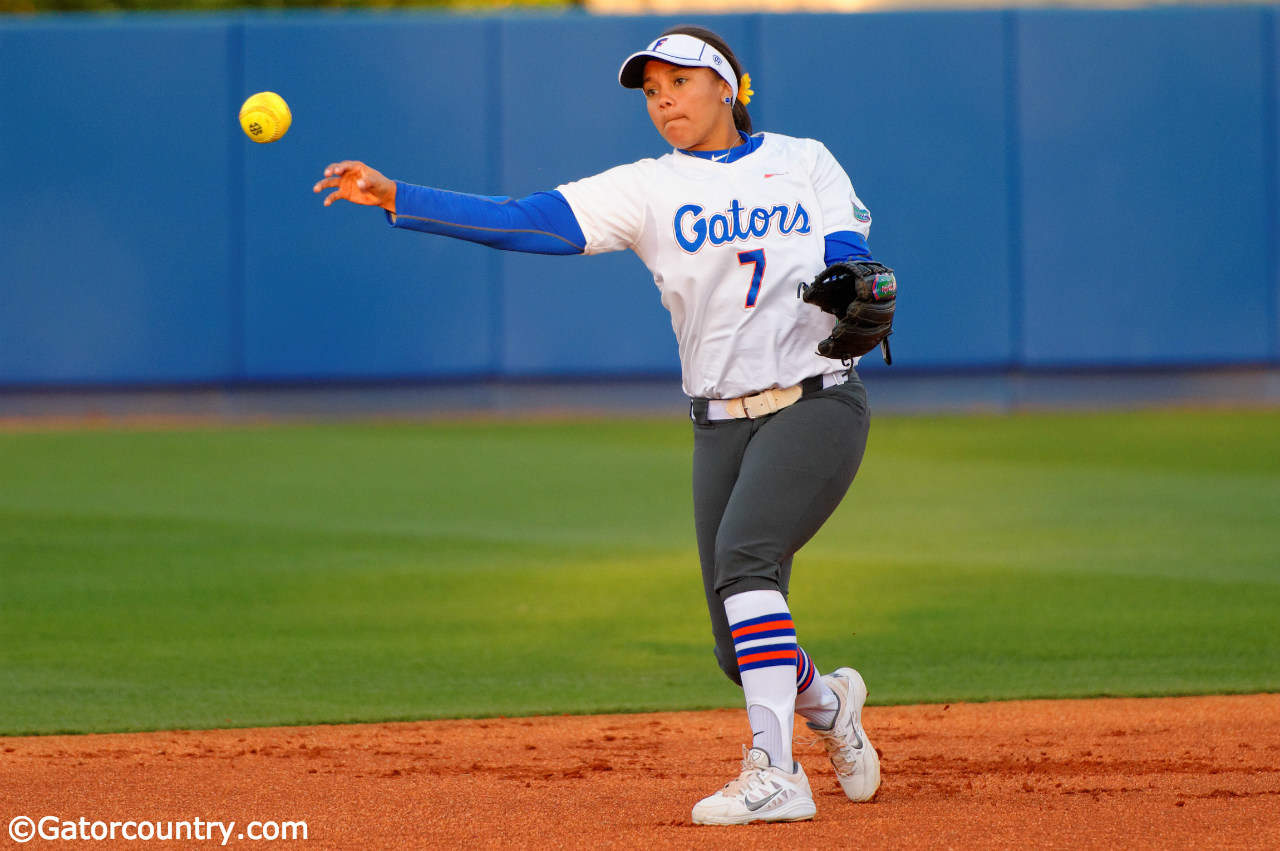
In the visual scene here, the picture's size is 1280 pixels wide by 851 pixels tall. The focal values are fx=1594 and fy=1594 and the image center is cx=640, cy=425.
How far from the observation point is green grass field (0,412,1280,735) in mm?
5797

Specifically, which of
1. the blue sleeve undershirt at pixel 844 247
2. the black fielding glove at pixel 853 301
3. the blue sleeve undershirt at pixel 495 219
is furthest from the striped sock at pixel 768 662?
the blue sleeve undershirt at pixel 495 219

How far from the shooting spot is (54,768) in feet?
15.2

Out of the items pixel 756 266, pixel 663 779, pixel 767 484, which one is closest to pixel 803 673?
pixel 767 484

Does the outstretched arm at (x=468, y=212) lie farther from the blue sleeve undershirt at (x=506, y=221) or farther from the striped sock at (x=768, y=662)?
the striped sock at (x=768, y=662)

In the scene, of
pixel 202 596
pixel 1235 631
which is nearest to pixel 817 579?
pixel 1235 631

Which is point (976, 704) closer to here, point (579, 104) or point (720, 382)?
point (720, 382)

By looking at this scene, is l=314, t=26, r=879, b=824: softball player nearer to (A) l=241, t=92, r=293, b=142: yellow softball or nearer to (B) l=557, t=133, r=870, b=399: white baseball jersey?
(B) l=557, t=133, r=870, b=399: white baseball jersey

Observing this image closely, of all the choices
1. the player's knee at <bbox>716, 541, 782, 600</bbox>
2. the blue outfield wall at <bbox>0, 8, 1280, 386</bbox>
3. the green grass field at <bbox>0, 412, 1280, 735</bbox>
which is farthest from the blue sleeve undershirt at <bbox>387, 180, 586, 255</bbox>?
the blue outfield wall at <bbox>0, 8, 1280, 386</bbox>

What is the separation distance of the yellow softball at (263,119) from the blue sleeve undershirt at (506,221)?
460 mm

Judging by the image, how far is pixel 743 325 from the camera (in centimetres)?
391

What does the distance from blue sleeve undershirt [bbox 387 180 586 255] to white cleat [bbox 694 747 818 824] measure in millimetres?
1321

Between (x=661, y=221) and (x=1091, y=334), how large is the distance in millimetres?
12350

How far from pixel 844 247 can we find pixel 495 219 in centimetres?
87

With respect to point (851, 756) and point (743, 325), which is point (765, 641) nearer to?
point (851, 756)
